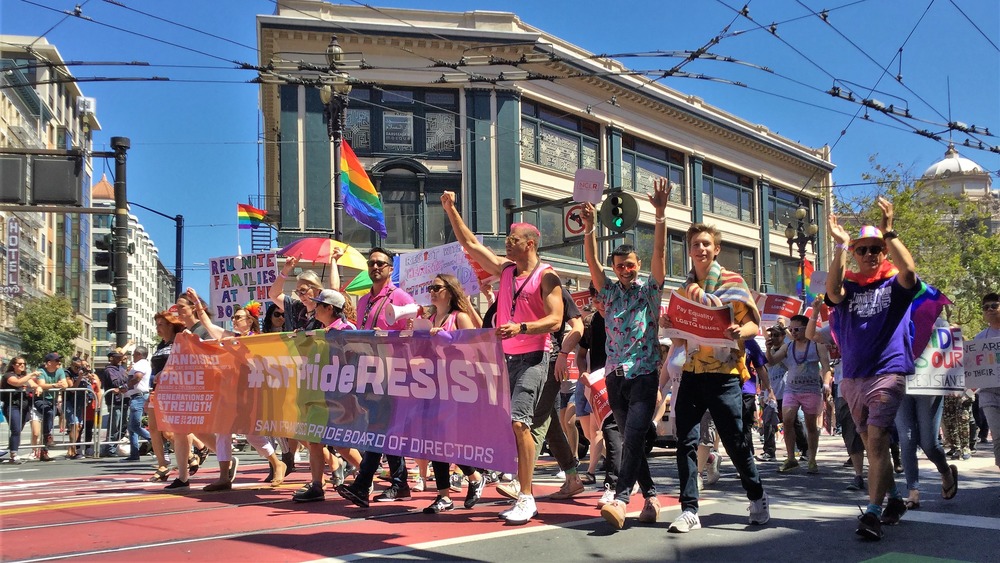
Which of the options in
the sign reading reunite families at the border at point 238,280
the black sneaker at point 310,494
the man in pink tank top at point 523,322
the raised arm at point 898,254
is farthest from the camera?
the sign reading reunite families at the border at point 238,280

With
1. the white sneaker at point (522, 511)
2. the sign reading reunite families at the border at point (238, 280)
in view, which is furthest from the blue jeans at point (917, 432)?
the sign reading reunite families at the border at point (238, 280)

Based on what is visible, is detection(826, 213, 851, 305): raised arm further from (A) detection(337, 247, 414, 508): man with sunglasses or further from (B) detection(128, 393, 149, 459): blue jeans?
(B) detection(128, 393, 149, 459): blue jeans

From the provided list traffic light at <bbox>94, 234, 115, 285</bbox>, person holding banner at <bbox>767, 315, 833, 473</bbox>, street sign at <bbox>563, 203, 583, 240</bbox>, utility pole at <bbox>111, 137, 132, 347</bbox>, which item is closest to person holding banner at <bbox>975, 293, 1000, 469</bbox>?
person holding banner at <bbox>767, 315, 833, 473</bbox>

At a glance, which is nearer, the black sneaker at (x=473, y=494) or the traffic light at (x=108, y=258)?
the black sneaker at (x=473, y=494)

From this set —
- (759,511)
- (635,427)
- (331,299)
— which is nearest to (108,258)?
(331,299)

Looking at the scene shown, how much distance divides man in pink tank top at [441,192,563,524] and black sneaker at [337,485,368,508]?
114 cm

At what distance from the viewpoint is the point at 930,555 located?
16.7 feet

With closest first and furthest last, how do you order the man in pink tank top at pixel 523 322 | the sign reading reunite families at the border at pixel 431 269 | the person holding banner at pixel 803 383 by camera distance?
the man in pink tank top at pixel 523 322 → the person holding banner at pixel 803 383 → the sign reading reunite families at the border at pixel 431 269

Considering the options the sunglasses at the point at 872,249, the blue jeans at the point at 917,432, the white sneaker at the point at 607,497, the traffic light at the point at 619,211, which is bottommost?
the white sneaker at the point at 607,497

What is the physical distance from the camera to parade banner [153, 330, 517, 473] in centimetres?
604

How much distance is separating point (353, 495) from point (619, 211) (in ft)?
36.7

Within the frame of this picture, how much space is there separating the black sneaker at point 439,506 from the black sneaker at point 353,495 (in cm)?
47

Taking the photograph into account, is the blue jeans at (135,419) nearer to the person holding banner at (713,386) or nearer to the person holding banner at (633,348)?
the person holding banner at (633,348)

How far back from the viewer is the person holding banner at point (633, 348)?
5.94 meters
